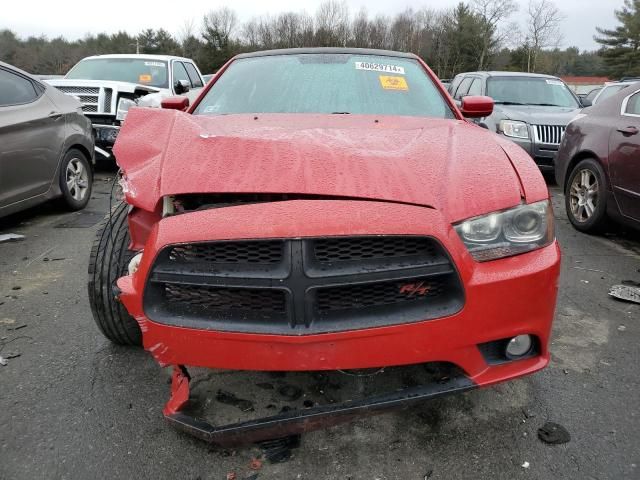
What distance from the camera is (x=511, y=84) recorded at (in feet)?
28.8

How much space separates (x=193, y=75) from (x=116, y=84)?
290cm

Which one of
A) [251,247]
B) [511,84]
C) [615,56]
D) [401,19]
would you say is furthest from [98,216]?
[401,19]

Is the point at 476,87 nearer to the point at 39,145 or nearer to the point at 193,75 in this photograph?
the point at 193,75

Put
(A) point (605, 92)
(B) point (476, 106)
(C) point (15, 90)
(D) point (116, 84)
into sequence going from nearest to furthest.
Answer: (B) point (476, 106) → (C) point (15, 90) → (D) point (116, 84) → (A) point (605, 92)

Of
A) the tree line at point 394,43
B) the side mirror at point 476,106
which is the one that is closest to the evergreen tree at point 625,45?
the tree line at point 394,43

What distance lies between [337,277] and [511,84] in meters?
8.32

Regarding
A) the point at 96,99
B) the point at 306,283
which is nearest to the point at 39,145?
the point at 96,99

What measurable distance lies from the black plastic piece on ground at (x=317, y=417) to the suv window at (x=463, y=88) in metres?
8.81

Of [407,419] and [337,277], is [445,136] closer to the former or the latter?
[337,277]

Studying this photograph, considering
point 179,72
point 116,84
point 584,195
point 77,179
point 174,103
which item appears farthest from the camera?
point 179,72

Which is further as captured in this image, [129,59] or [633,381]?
[129,59]

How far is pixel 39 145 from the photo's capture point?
16.3 ft

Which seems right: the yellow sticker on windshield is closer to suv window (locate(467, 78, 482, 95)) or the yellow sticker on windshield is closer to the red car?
the red car

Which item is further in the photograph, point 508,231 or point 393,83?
point 393,83
